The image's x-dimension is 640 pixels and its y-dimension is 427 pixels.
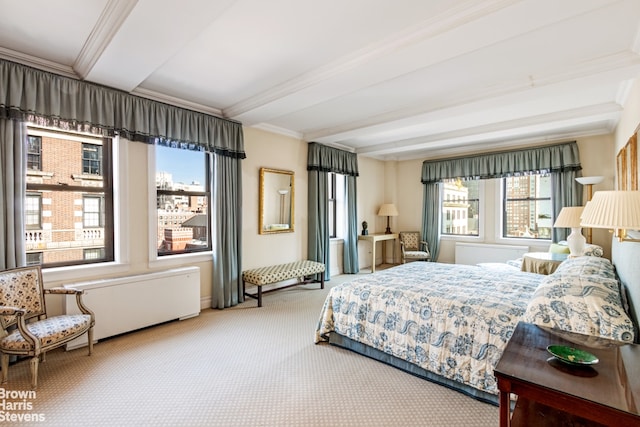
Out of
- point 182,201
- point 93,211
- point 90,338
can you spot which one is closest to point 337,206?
point 182,201

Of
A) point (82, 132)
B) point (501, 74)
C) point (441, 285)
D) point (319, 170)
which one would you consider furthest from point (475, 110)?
point (82, 132)

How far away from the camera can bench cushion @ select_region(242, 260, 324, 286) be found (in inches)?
167

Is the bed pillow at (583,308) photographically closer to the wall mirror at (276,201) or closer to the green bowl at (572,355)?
the green bowl at (572,355)

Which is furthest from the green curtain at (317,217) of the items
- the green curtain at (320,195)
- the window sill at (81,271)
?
the window sill at (81,271)

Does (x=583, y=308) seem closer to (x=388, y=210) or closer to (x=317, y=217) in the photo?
(x=317, y=217)

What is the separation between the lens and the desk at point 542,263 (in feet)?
11.7

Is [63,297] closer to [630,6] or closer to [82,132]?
[82,132]

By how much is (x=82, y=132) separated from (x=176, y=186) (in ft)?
3.72

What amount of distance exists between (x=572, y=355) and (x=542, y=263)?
106 inches

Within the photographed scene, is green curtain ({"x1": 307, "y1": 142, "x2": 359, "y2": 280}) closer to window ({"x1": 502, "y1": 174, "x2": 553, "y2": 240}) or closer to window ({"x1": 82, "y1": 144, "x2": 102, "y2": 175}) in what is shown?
window ({"x1": 82, "y1": 144, "x2": 102, "y2": 175})

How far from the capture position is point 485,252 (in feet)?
19.3

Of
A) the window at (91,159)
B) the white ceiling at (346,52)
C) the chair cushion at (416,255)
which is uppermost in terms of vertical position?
the white ceiling at (346,52)

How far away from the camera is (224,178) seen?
4.17 metres

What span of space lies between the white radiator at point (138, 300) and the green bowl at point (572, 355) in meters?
3.50
